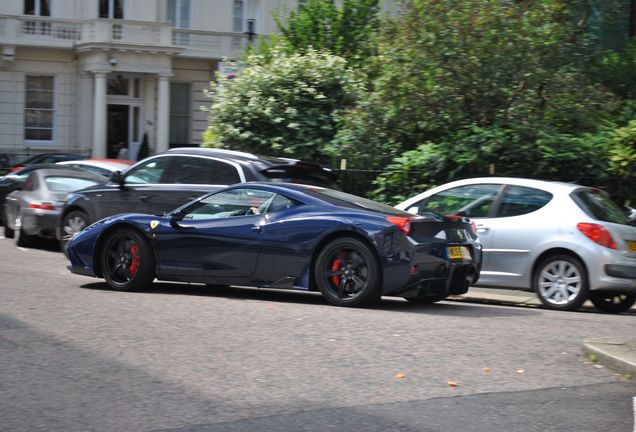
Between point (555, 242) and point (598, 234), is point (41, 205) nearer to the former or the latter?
point (555, 242)

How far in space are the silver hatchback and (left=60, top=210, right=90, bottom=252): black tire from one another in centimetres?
570

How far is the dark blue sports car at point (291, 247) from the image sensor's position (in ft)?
32.5

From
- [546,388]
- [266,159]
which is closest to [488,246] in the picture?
[266,159]

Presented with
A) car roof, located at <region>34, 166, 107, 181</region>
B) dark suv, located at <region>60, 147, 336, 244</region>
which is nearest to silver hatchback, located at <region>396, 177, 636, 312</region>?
dark suv, located at <region>60, 147, 336, 244</region>

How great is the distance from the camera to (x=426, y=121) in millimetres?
17312

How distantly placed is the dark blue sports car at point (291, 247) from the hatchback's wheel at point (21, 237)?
599 centimetres

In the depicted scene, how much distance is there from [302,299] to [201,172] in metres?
3.77

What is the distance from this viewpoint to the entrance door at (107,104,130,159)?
3816 centimetres

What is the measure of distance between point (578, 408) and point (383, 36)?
1243 centimetres

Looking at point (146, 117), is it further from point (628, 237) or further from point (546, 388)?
point (546, 388)

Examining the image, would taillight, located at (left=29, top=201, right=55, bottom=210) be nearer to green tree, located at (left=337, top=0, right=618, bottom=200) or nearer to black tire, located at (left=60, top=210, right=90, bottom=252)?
black tire, located at (left=60, top=210, right=90, bottom=252)

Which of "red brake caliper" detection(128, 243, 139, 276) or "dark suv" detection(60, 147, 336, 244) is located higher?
"dark suv" detection(60, 147, 336, 244)

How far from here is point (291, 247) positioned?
10281 millimetres

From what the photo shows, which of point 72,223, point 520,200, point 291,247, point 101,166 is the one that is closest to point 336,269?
point 291,247
